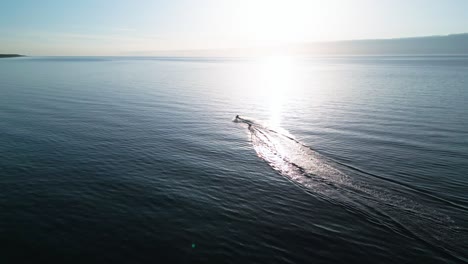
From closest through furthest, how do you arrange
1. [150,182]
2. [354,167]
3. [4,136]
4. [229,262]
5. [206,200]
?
1. [229,262]
2. [206,200]
3. [150,182]
4. [354,167]
5. [4,136]

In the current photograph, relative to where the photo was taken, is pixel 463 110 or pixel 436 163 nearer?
pixel 436 163

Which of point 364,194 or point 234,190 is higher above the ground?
point 364,194

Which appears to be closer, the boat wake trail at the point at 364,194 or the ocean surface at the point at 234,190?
the ocean surface at the point at 234,190

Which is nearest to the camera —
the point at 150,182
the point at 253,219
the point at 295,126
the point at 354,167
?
the point at 253,219

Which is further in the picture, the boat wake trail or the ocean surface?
the boat wake trail

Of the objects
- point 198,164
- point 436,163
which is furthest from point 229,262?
point 436,163

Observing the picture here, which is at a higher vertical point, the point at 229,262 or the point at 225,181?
the point at 225,181

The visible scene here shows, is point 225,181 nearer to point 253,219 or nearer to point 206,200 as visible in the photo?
point 206,200

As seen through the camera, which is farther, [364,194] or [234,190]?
[234,190]
